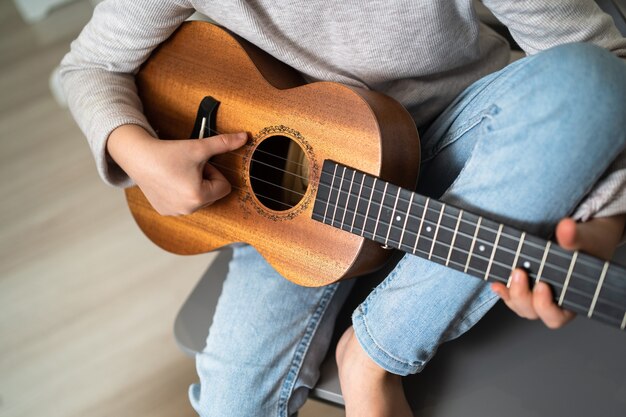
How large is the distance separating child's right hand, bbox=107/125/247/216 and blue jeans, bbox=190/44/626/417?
141mm

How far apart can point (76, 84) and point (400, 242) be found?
64 centimetres

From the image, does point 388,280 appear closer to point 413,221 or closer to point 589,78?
point 413,221

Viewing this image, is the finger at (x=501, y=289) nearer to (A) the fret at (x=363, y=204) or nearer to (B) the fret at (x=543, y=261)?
(B) the fret at (x=543, y=261)

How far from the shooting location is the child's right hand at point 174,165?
899 millimetres

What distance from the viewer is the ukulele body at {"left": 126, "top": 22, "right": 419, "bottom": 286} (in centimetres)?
81

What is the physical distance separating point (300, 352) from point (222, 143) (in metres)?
0.34

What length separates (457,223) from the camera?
0.69 metres

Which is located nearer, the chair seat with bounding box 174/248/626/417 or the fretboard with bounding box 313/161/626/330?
the fretboard with bounding box 313/161/626/330

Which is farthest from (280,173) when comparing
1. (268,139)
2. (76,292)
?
(76,292)

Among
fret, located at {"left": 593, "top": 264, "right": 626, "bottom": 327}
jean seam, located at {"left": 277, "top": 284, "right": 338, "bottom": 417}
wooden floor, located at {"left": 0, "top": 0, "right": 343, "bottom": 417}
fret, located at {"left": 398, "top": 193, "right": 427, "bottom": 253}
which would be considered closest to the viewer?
fret, located at {"left": 593, "top": 264, "right": 626, "bottom": 327}

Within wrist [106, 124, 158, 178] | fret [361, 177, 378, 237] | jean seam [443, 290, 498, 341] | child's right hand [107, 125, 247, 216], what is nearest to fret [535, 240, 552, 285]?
jean seam [443, 290, 498, 341]

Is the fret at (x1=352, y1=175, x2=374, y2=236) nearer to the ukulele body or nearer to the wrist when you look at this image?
the ukulele body

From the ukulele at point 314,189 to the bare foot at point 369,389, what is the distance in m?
0.12

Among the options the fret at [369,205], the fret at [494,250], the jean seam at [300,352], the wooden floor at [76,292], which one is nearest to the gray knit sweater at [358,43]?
the fret at [494,250]
